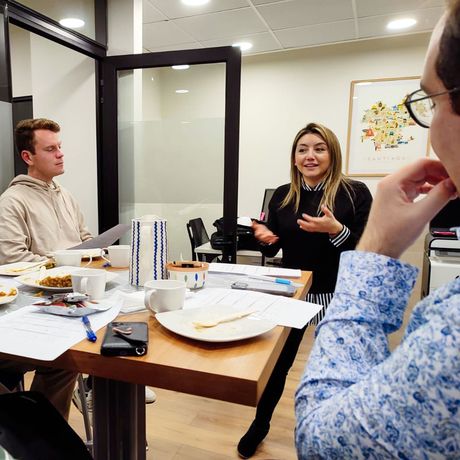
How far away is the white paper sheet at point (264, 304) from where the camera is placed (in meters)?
0.86

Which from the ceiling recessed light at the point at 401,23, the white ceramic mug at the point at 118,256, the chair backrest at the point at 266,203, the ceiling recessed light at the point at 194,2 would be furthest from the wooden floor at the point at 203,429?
the ceiling recessed light at the point at 401,23

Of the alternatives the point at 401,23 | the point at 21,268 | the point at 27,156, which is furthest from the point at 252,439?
the point at 401,23

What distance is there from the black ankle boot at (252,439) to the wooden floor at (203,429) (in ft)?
0.09

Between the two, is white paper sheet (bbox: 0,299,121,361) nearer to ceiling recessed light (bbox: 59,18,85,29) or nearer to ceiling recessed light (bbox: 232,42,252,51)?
ceiling recessed light (bbox: 59,18,85,29)

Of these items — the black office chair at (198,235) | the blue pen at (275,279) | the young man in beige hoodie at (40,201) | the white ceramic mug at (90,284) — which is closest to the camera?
the white ceramic mug at (90,284)

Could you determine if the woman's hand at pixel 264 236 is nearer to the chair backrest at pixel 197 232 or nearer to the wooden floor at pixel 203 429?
the wooden floor at pixel 203 429

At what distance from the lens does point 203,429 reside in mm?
1760

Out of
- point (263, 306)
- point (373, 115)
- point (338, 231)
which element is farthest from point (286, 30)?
point (263, 306)

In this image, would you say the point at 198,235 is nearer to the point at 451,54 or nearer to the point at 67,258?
the point at 67,258

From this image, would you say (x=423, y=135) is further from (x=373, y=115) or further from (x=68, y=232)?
(x=68, y=232)

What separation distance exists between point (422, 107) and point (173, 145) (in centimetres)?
249

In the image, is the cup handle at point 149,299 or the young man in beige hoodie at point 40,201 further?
the young man in beige hoodie at point 40,201

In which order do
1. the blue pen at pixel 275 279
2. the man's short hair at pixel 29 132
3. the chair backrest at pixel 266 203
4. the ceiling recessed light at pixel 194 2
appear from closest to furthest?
the blue pen at pixel 275 279 < the man's short hair at pixel 29 132 < the ceiling recessed light at pixel 194 2 < the chair backrest at pixel 266 203

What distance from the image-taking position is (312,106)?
4.32 meters
